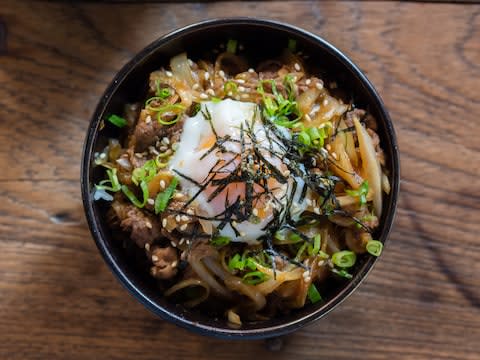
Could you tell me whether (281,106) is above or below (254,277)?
above

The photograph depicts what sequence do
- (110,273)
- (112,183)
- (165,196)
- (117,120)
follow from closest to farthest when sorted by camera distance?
1. (165,196)
2. (112,183)
3. (117,120)
4. (110,273)

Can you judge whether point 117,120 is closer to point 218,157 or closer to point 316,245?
point 218,157

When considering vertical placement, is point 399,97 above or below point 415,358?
above

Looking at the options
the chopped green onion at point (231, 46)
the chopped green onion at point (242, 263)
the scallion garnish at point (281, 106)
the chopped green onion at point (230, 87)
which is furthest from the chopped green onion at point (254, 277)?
the chopped green onion at point (231, 46)

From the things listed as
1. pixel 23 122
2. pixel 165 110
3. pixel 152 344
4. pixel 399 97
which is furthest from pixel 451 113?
pixel 23 122

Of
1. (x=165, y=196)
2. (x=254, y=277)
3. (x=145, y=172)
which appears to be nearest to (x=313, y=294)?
(x=254, y=277)

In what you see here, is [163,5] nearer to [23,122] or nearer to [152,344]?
[23,122]
